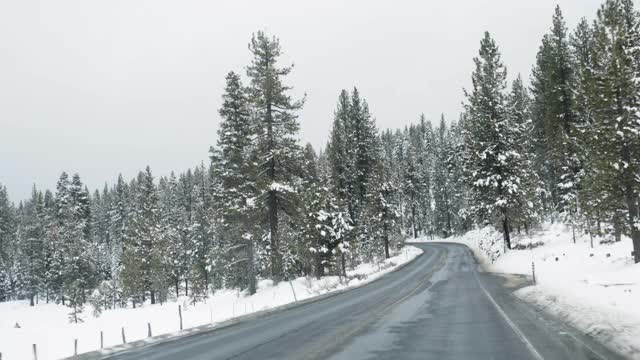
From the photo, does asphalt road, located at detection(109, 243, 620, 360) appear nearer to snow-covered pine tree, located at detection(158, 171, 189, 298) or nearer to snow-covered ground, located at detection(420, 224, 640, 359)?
snow-covered ground, located at detection(420, 224, 640, 359)

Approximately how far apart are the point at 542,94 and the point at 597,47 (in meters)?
23.1

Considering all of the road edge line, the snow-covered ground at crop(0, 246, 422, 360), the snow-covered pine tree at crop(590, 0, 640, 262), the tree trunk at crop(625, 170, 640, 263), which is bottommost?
the snow-covered ground at crop(0, 246, 422, 360)

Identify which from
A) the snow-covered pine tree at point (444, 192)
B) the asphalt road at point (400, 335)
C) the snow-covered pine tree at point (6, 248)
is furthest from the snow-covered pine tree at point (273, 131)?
the snow-covered pine tree at point (6, 248)

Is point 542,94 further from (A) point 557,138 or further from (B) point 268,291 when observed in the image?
(B) point 268,291

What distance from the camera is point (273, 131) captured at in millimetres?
37469

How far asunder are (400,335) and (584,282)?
12262mm

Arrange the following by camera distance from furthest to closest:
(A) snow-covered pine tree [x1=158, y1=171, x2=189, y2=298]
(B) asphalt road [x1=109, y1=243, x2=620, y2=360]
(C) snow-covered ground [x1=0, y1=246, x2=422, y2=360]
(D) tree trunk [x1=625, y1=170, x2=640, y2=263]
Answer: (A) snow-covered pine tree [x1=158, y1=171, x2=189, y2=298]
(C) snow-covered ground [x1=0, y1=246, x2=422, y2=360]
(D) tree trunk [x1=625, y1=170, x2=640, y2=263]
(B) asphalt road [x1=109, y1=243, x2=620, y2=360]

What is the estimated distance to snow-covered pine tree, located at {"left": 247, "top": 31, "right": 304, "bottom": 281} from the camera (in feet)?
121

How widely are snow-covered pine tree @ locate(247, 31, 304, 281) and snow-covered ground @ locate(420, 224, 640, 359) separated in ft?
55.0

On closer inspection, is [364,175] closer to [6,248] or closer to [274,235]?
[274,235]

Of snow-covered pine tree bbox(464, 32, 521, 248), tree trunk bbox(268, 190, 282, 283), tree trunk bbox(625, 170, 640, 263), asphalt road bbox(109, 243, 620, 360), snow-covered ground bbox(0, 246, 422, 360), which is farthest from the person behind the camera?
snow-covered pine tree bbox(464, 32, 521, 248)

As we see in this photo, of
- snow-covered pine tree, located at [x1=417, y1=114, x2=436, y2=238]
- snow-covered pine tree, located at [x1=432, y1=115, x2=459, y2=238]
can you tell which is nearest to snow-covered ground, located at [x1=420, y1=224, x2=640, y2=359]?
snow-covered pine tree, located at [x1=432, y1=115, x2=459, y2=238]

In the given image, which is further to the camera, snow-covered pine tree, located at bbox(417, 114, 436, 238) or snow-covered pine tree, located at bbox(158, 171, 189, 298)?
snow-covered pine tree, located at bbox(417, 114, 436, 238)

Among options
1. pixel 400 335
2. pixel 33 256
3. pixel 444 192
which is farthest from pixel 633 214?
pixel 33 256
